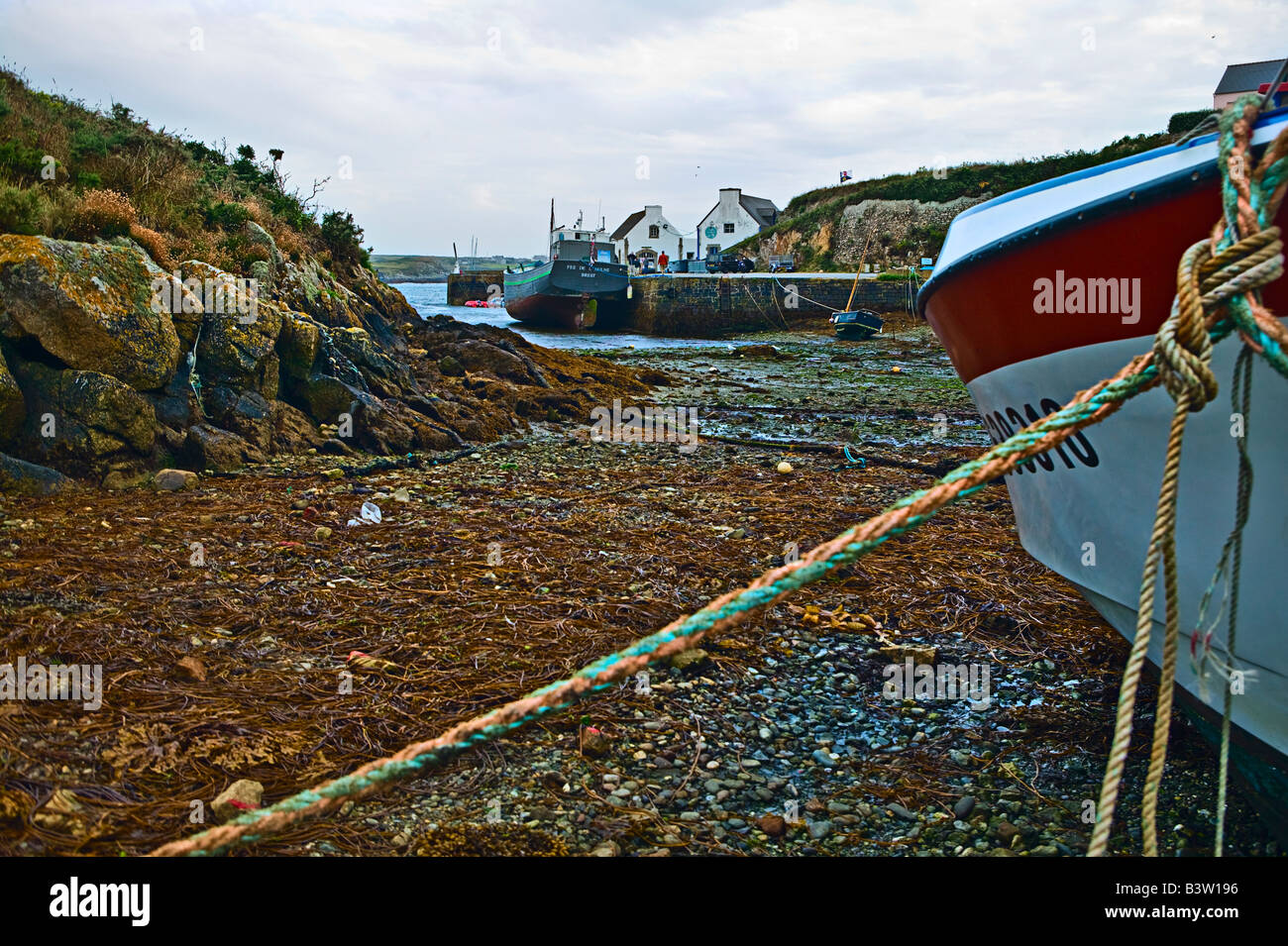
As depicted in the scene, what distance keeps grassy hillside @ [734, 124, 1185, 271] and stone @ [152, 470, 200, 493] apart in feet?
146

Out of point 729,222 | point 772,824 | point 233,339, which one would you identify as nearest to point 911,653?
point 772,824

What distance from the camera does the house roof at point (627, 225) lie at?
73312 millimetres

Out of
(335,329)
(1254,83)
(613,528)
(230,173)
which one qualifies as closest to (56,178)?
(335,329)

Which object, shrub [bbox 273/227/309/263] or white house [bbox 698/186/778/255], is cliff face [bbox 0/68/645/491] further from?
white house [bbox 698/186/778/255]

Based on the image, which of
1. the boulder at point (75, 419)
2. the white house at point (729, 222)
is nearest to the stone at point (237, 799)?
the boulder at point (75, 419)

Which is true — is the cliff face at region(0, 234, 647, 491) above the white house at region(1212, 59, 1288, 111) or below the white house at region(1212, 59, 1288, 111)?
below

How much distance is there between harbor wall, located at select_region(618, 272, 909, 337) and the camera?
38594 mm

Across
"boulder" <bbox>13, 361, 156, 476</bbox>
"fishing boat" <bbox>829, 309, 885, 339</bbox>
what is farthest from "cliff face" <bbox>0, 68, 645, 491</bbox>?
"fishing boat" <bbox>829, 309, 885, 339</bbox>

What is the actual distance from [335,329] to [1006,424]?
30.6 feet

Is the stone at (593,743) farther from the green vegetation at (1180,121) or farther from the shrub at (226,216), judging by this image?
the green vegetation at (1180,121)

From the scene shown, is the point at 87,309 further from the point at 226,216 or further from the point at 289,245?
the point at 289,245

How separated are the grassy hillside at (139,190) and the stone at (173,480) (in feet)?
9.01

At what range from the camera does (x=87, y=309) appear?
7504 millimetres
